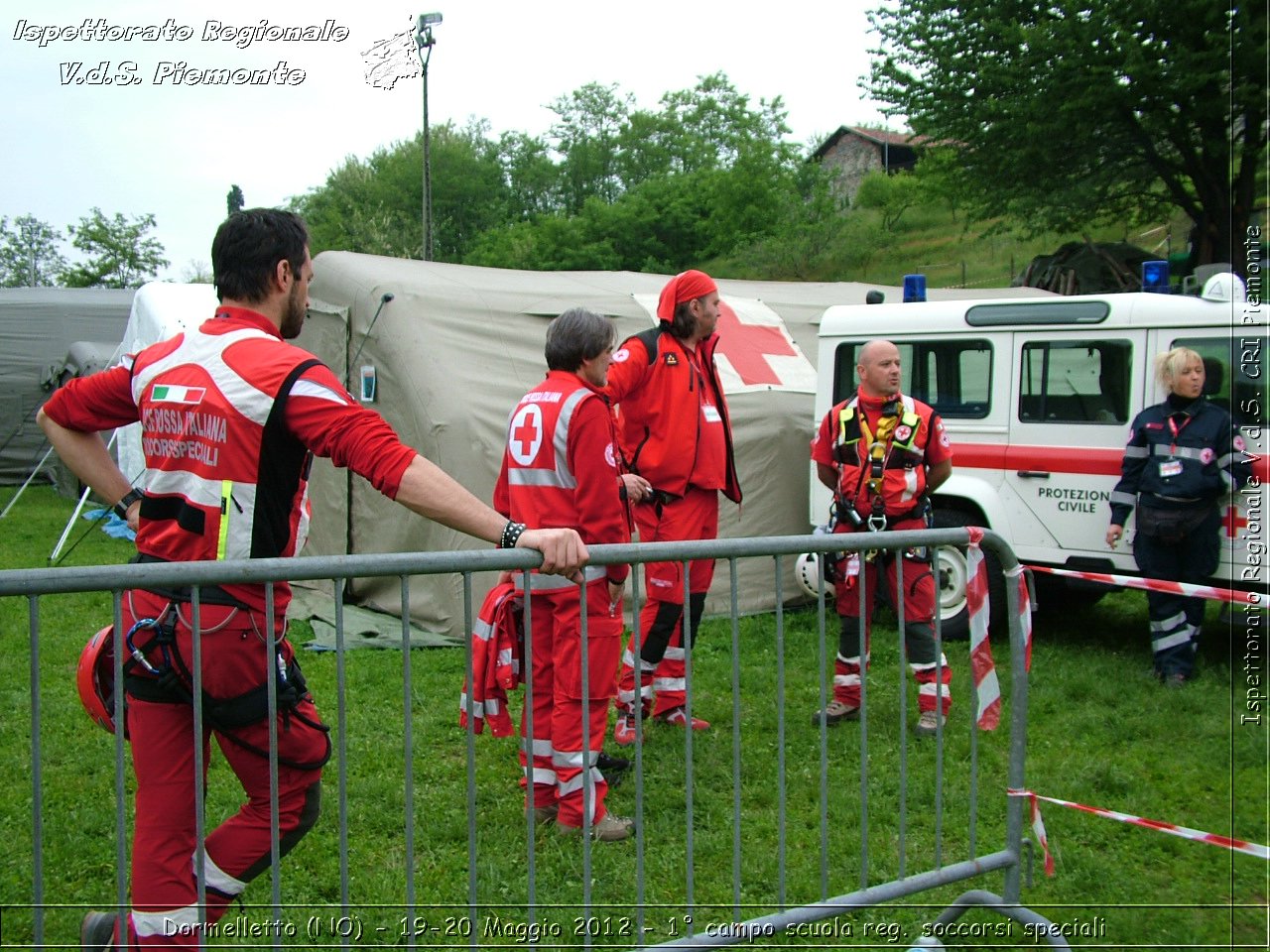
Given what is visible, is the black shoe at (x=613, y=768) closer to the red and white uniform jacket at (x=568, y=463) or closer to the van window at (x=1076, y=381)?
the red and white uniform jacket at (x=568, y=463)

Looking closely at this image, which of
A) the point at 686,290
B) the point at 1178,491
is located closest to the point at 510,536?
the point at 686,290

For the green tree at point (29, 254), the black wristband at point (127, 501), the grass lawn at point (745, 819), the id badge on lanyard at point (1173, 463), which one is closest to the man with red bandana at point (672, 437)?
the grass lawn at point (745, 819)

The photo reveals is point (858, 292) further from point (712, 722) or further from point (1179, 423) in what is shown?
point (712, 722)

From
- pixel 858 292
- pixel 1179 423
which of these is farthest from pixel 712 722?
pixel 858 292

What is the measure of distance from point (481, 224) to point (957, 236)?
32768 mm

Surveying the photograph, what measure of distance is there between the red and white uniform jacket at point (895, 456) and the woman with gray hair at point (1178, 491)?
1.34 m

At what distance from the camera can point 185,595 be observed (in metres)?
2.49

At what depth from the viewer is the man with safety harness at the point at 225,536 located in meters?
2.45

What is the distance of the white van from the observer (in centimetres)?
607

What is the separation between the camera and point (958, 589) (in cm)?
704

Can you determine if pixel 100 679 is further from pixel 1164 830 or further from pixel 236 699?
pixel 1164 830

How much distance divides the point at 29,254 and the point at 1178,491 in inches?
2095

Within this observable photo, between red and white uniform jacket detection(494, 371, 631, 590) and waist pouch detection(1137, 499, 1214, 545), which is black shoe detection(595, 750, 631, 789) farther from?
waist pouch detection(1137, 499, 1214, 545)

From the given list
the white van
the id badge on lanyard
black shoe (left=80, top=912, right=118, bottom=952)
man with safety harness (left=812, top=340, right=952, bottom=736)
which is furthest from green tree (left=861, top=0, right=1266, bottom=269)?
black shoe (left=80, top=912, right=118, bottom=952)
